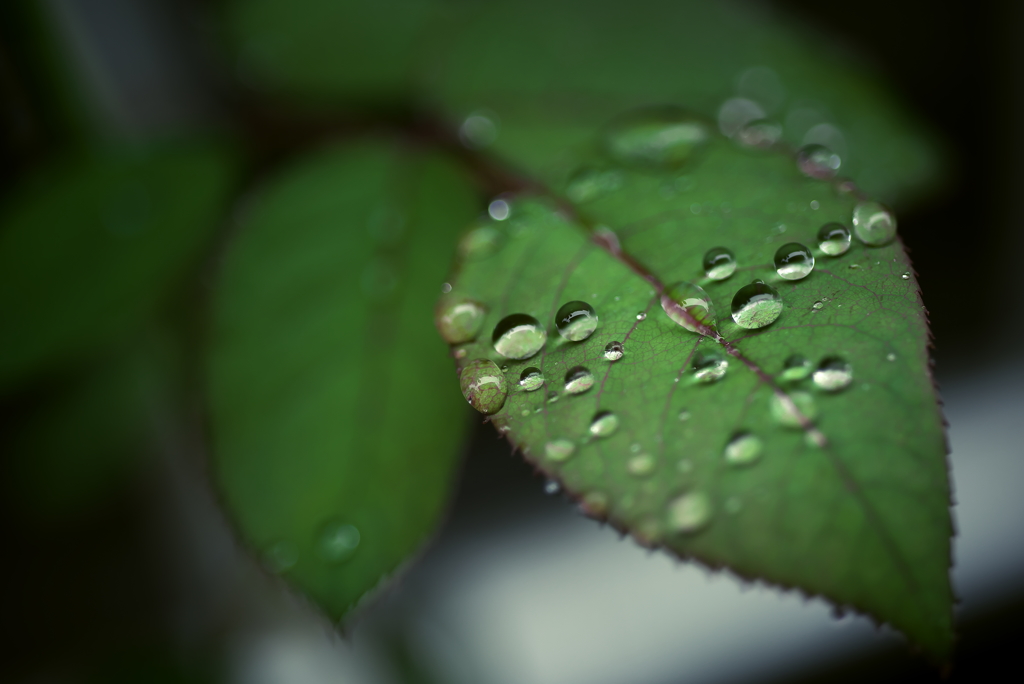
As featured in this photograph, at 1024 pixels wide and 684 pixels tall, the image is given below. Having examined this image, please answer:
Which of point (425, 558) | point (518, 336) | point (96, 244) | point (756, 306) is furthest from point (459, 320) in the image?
point (425, 558)

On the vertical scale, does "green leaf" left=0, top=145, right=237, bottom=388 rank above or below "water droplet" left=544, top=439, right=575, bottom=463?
below

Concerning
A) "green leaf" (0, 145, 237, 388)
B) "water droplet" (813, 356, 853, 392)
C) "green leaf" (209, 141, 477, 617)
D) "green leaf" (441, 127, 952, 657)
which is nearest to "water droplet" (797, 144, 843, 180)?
"green leaf" (441, 127, 952, 657)

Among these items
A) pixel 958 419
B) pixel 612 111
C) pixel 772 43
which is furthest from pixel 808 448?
pixel 958 419

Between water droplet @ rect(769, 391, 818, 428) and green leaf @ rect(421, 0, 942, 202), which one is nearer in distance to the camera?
water droplet @ rect(769, 391, 818, 428)

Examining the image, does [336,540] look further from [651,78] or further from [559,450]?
[651,78]

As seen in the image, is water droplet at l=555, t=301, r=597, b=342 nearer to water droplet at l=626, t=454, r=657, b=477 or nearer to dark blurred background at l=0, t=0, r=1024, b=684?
water droplet at l=626, t=454, r=657, b=477
